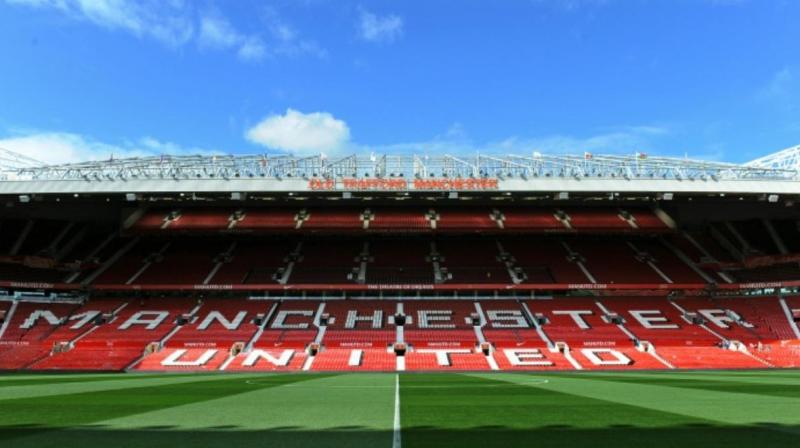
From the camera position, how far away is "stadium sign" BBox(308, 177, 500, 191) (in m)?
38.4

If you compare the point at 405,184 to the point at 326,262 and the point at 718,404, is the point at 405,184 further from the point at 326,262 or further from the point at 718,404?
the point at 718,404

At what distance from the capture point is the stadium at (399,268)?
35.1 m

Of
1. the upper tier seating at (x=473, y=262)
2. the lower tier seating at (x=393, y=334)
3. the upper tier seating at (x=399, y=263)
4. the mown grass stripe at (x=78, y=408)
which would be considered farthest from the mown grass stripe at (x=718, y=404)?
the upper tier seating at (x=399, y=263)

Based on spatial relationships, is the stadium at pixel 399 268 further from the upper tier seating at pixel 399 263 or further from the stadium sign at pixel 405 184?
the upper tier seating at pixel 399 263

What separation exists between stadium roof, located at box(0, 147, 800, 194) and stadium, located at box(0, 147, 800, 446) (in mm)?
142

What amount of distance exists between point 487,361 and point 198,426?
28.0 m

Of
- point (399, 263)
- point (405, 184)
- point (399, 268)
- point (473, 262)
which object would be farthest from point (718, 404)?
point (399, 263)

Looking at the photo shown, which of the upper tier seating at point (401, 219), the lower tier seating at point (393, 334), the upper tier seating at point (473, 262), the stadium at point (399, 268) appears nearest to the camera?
the lower tier seating at point (393, 334)

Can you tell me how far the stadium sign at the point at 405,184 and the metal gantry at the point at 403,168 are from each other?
436mm

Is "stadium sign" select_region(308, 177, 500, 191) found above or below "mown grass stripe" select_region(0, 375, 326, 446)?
above

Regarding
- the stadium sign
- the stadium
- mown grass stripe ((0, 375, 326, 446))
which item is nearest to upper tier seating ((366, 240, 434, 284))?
the stadium

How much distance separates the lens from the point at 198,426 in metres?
7.97

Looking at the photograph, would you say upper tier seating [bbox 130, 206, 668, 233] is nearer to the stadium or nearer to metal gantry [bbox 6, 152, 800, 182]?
the stadium

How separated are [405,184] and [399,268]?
31.3 feet
